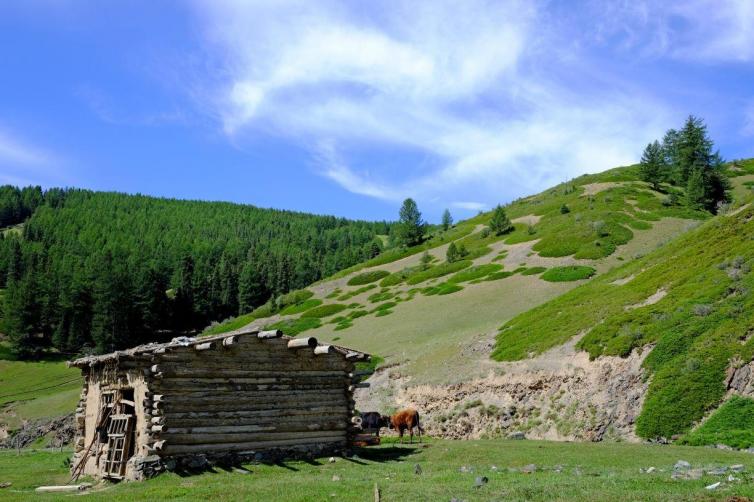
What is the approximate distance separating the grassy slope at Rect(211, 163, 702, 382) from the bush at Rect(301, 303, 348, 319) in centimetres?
186

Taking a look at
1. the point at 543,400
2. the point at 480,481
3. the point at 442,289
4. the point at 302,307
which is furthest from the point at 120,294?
the point at 480,481

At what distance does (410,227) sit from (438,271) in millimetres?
37283

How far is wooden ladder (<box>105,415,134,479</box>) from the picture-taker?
21298 mm

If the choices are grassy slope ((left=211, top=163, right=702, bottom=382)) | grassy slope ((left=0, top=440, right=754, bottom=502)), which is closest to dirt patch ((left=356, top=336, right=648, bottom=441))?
grassy slope ((left=211, top=163, right=702, bottom=382))

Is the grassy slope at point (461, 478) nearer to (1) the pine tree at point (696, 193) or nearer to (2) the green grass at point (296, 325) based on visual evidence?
(2) the green grass at point (296, 325)

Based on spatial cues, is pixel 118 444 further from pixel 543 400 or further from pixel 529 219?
pixel 529 219

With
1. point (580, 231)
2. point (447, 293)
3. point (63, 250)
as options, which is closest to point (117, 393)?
point (447, 293)

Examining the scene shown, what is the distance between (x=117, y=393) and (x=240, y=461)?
576cm

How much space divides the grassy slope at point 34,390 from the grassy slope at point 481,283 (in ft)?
71.8

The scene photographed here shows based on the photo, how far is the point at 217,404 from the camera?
848 inches

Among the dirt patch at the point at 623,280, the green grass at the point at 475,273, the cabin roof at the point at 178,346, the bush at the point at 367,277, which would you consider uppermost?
the bush at the point at 367,277

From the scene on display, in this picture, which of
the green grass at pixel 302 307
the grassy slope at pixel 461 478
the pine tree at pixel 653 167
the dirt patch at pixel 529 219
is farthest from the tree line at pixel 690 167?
the grassy slope at pixel 461 478

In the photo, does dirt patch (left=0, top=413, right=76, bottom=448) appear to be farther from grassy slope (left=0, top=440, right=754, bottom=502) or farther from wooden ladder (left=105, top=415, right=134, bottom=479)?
wooden ladder (left=105, top=415, right=134, bottom=479)

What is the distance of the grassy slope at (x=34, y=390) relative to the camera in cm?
5491
